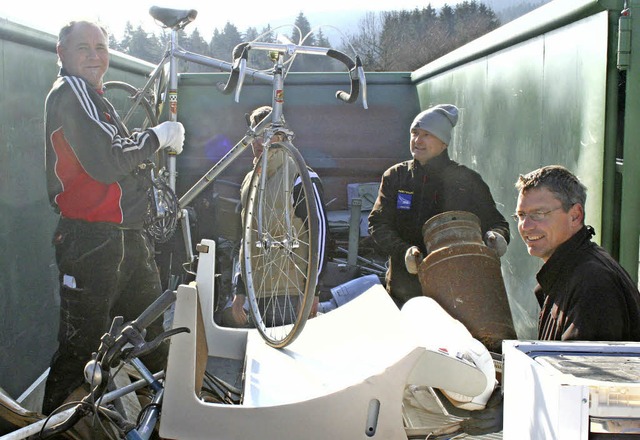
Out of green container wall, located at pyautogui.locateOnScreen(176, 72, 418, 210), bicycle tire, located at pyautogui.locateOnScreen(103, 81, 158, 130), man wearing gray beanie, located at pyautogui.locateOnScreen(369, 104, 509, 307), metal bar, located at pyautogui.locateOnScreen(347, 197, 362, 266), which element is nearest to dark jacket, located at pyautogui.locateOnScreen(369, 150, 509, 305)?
man wearing gray beanie, located at pyautogui.locateOnScreen(369, 104, 509, 307)

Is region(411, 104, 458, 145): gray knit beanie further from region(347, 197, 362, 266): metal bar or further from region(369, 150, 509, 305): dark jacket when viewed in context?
region(347, 197, 362, 266): metal bar

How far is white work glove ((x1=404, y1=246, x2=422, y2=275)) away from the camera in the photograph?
3467 millimetres

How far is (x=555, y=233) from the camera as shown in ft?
7.84

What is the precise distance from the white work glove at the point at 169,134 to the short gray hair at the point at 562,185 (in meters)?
1.69

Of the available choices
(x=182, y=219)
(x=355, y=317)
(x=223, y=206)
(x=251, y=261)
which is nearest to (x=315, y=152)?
(x=223, y=206)

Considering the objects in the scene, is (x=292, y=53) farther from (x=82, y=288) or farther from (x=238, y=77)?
(x=82, y=288)

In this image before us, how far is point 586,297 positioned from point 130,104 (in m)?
4.46

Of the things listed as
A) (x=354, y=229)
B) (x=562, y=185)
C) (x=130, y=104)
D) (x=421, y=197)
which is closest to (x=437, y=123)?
(x=421, y=197)

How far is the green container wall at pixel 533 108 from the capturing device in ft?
9.77

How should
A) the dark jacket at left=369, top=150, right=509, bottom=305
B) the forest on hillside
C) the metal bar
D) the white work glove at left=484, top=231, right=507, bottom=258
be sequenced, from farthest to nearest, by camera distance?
1. the forest on hillside
2. the metal bar
3. the dark jacket at left=369, top=150, right=509, bottom=305
4. the white work glove at left=484, top=231, right=507, bottom=258

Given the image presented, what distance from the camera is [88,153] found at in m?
3.16

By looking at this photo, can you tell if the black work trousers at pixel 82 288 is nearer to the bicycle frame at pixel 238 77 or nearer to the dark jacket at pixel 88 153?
the dark jacket at pixel 88 153

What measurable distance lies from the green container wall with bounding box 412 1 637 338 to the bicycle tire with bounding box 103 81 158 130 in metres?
2.18

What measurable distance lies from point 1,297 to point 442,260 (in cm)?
195
